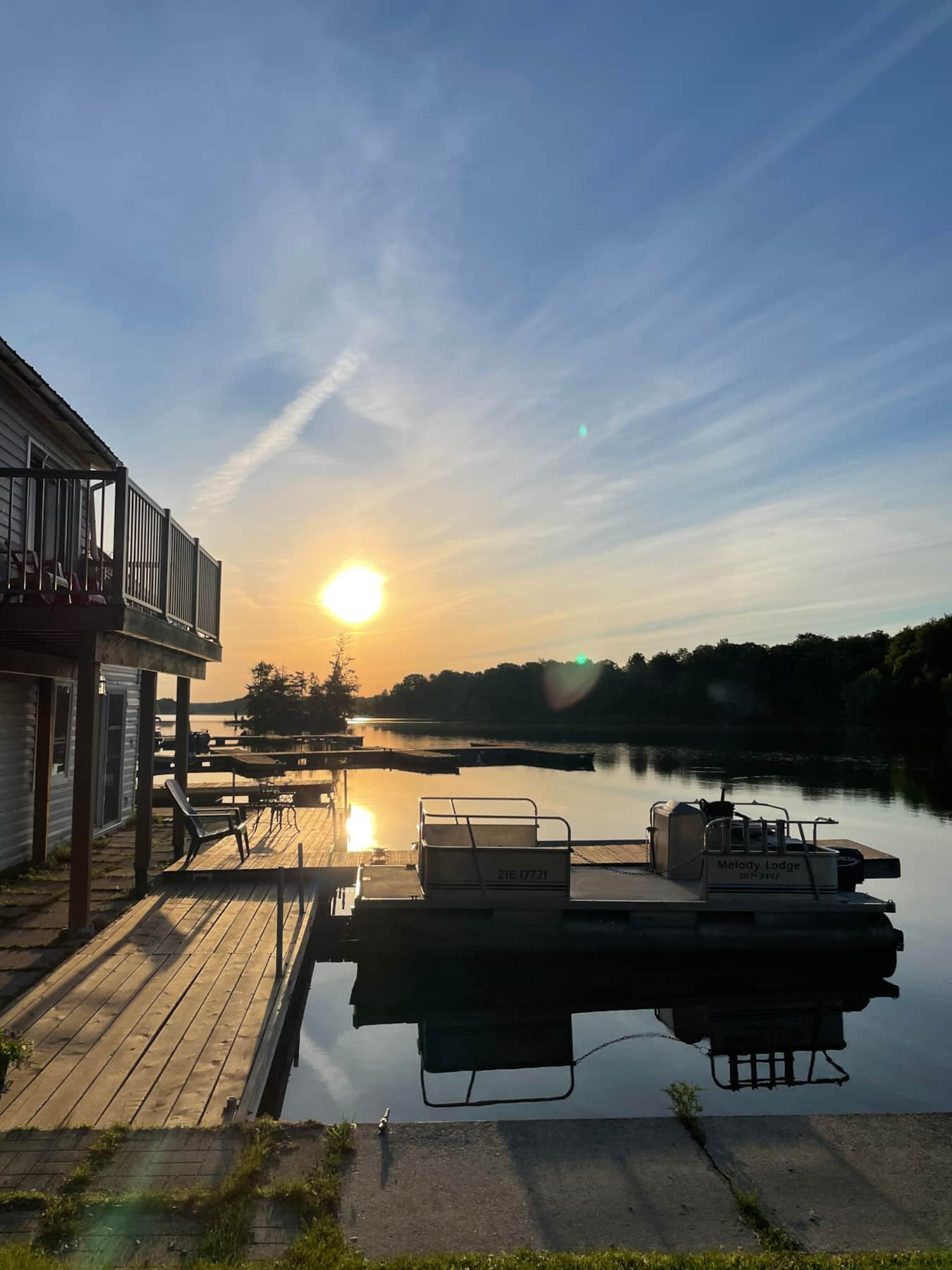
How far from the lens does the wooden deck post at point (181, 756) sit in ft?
44.3

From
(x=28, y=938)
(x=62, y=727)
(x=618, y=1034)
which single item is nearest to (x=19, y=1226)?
(x=28, y=938)

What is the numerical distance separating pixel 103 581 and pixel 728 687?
98.6 meters

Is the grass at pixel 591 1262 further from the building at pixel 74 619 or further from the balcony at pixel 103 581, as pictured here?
the balcony at pixel 103 581

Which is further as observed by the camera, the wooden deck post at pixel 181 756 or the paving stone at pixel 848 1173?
the wooden deck post at pixel 181 756

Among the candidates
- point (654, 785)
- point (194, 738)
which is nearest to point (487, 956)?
point (654, 785)

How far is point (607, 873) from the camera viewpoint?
12781mm

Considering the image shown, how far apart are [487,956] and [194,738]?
3347 cm

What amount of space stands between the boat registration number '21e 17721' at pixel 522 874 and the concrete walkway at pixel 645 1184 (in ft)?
18.2

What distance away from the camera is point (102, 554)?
11.2m

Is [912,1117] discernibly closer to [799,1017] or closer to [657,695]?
[799,1017]

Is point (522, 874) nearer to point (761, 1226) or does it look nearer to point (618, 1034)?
point (618, 1034)

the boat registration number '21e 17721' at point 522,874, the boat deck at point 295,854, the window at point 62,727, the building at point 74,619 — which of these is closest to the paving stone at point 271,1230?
the building at point 74,619

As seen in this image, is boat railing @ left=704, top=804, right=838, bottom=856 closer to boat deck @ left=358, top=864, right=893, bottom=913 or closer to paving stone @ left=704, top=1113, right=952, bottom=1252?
boat deck @ left=358, top=864, right=893, bottom=913

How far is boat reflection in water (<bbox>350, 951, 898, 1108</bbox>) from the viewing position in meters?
8.22
